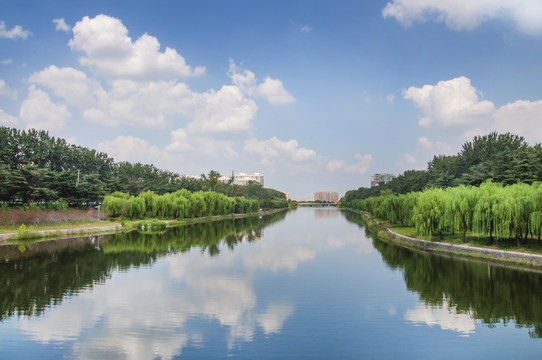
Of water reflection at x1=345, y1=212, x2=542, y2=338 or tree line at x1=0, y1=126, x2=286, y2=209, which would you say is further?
tree line at x1=0, y1=126, x2=286, y2=209

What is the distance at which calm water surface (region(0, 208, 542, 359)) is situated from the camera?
28.1ft

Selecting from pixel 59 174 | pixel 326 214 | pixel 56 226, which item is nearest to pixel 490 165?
pixel 56 226

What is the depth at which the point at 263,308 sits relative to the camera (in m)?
11.5

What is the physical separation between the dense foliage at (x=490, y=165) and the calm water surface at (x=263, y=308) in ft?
52.3

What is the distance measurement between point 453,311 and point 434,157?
7017 cm

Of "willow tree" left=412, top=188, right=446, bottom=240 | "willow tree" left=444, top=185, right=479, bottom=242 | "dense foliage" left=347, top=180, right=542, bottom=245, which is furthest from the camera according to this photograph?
"willow tree" left=412, top=188, right=446, bottom=240

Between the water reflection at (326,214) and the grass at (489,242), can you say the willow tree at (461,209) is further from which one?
the water reflection at (326,214)

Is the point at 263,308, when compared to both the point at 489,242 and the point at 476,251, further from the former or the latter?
the point at 489,242

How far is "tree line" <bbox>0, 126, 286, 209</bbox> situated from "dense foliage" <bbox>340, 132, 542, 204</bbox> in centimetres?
4298

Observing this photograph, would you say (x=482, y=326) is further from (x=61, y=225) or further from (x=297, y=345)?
(x=61, y=225)

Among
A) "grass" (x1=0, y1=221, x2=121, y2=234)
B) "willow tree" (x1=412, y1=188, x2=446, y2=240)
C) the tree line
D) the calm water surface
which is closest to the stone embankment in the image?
"willow tree" (x1=412, y1=188, x2=446, y2=240)

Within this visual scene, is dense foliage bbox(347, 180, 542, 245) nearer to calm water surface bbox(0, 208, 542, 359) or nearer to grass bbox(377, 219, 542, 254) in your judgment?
grass bbox(377, 219, 542, 254)

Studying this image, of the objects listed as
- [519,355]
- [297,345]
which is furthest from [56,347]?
[519,355]

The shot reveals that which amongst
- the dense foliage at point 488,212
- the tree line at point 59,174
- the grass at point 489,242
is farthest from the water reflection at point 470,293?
the tree line at point 59,174
